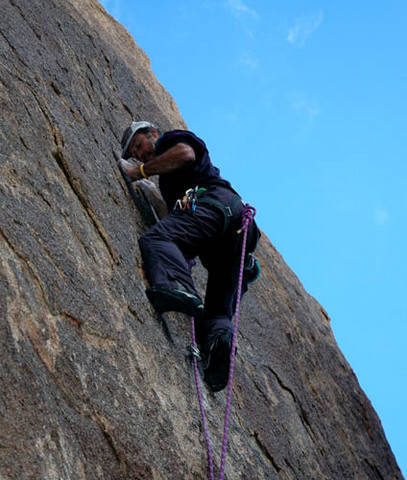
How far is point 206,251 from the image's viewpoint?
18.2 ft

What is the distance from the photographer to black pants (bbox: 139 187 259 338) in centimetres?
478

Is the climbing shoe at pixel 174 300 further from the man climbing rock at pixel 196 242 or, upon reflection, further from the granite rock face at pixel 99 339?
the granite rock face at pixel 99 339

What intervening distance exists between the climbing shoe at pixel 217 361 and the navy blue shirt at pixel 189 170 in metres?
1.31

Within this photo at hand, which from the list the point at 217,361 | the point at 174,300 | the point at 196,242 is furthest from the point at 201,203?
the point at 217,361

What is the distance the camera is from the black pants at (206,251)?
4.78 metres

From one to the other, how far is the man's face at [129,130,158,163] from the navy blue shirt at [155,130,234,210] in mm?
351

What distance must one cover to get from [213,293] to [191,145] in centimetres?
121

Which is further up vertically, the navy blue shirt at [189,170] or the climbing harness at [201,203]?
the navy blue shirt at [189,170]

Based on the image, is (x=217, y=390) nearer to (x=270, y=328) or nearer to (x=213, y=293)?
(x=213, y=293)

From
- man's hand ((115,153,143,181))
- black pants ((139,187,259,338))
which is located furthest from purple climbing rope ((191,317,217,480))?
man's hand ((115,153,143,181))

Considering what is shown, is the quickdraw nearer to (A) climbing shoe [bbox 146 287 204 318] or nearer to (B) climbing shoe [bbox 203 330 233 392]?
(A) climbing shoe [bbox 146 287 204 318]

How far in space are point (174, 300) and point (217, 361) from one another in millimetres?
647

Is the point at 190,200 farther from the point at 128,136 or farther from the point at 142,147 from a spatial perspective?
the point at 128,136

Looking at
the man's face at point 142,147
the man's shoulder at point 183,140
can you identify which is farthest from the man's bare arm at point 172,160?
the man's face at point 142,147
